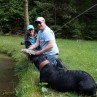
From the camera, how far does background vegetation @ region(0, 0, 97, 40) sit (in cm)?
2011

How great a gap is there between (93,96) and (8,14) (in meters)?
20.9

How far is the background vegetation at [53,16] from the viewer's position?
20.1 meters

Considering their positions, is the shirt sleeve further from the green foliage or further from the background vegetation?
the green foliage

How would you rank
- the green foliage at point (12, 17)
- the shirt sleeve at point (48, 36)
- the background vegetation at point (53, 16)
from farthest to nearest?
the green foliage at point (12, 17)
the background vegetation at point (53, 16)
the shirt sleeve at point (48, 36)

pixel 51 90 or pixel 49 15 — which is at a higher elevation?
pixel 49 15

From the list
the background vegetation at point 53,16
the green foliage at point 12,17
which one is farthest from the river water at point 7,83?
the green foliage at point 12,17

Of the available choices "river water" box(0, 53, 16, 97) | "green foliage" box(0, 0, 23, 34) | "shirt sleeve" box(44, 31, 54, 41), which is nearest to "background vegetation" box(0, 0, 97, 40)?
"green foliage" box(0, 0, 23, 34)

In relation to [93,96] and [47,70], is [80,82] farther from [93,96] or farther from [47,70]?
[47,70]

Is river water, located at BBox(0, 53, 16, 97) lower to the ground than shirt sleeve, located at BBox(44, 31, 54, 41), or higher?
lower

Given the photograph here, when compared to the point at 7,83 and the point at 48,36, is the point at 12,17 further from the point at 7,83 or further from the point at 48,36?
the point at 48,36

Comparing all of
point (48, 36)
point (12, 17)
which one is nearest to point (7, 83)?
point (48, 36)

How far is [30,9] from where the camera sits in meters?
22.5

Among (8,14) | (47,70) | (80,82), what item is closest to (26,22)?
(47,70)

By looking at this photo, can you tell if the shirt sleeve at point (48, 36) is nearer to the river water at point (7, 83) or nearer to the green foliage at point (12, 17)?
the river water at point (7, 83)
